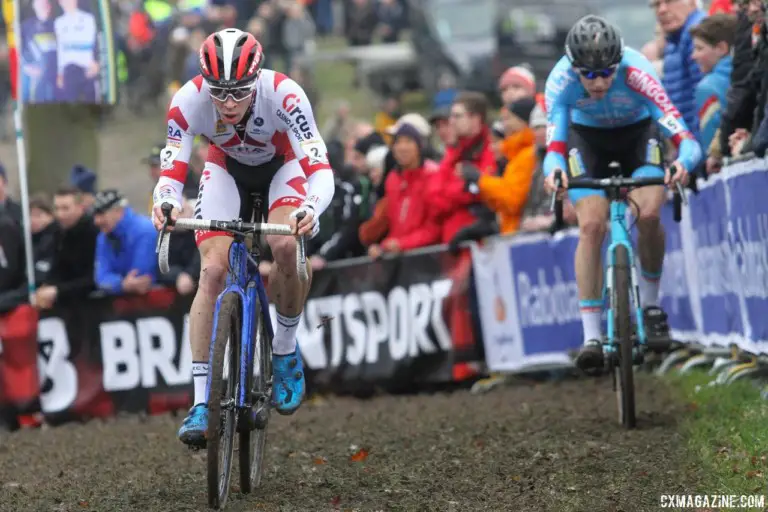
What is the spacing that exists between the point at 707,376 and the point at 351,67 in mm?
23035

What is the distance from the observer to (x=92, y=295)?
1364 centimetres

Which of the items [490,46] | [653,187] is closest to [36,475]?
[653,187]

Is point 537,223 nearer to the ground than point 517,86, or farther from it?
nearer to the ground

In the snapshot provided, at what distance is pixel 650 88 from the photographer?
9.27 metres

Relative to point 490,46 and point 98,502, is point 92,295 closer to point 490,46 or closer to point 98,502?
point 98,502

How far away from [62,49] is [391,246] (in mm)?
3814

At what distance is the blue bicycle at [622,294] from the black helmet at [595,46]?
2.17 feet

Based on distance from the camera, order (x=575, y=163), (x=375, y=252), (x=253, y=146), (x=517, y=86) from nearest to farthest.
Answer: (x=253, y=146)
(x=575, y=163)
(x=517, y=86)
(x=375, y=252)

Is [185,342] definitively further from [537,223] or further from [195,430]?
[195,430]

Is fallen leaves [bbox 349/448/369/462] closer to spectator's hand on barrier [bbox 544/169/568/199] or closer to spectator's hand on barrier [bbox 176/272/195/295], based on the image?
spectator's hand on barrier [bbox 544/169/568/199]

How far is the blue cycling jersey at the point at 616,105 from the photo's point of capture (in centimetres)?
927

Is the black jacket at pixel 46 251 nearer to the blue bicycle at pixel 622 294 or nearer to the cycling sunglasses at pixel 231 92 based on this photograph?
the blue bicycle at pixel 622 294

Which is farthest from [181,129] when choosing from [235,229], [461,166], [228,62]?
[461,166]

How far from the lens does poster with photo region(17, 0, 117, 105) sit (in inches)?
549
